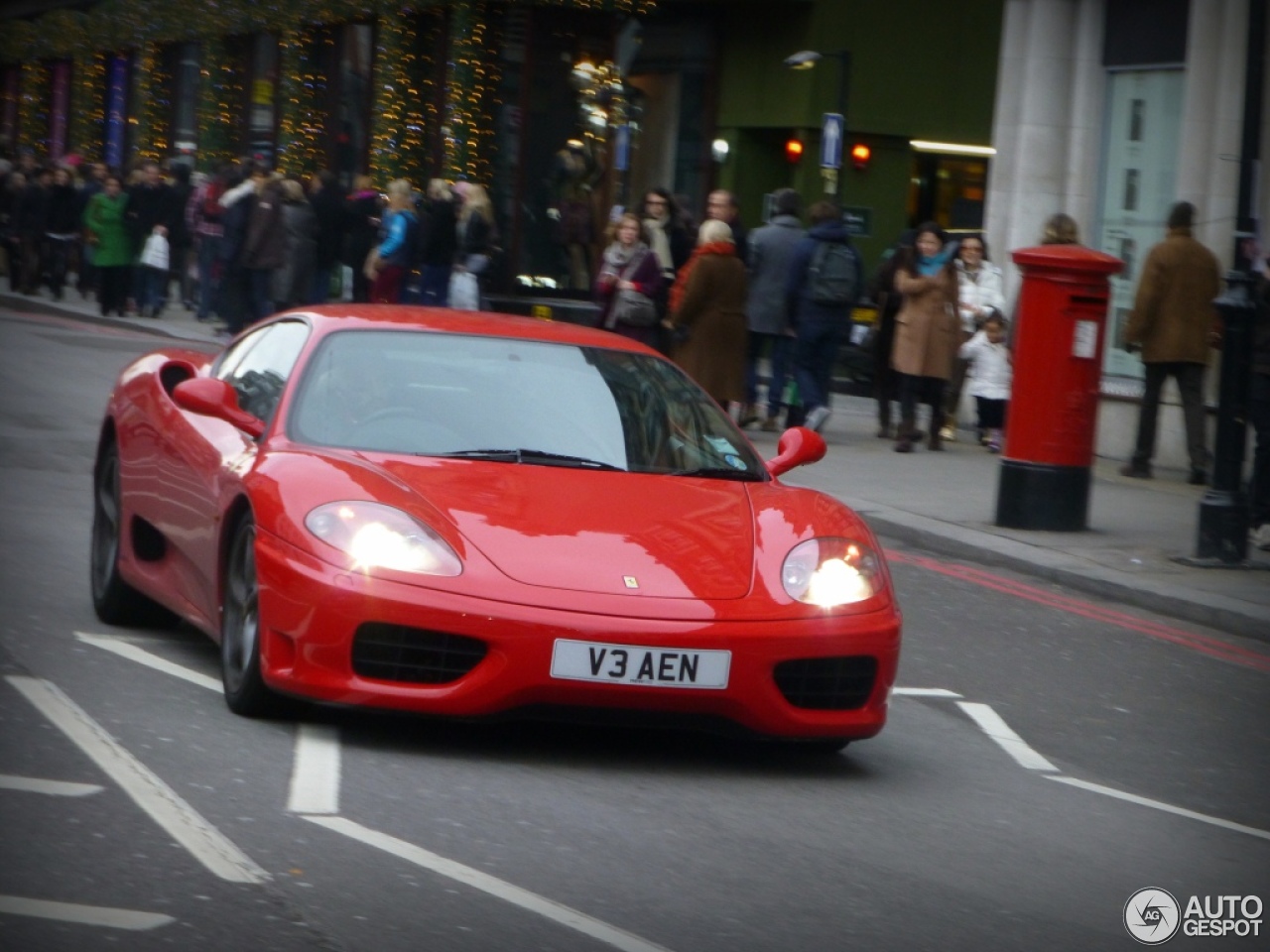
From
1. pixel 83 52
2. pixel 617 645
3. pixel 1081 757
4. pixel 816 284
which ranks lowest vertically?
pixel 1081 757

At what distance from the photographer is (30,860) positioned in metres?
4.78

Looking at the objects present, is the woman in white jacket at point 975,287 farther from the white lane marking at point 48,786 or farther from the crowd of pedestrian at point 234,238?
the white lane marking at point 48,786

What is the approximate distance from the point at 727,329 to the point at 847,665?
10605 millimetres

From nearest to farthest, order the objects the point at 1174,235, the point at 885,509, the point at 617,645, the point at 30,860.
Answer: the point at 30,860
the point at 617,645
the point at 885,509
the point at 1174,235

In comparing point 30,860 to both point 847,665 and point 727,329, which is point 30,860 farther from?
point 727,329

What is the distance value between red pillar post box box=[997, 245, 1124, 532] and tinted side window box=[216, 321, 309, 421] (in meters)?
6.22

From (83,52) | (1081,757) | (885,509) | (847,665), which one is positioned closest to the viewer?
(847,665)

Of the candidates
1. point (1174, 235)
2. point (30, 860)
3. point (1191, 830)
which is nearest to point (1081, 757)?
point (1191, 830)

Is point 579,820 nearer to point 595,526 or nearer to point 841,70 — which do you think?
point 595,526

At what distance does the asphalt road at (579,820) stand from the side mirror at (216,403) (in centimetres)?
83

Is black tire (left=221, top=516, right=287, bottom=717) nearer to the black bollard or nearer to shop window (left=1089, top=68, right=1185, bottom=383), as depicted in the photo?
the black bollard

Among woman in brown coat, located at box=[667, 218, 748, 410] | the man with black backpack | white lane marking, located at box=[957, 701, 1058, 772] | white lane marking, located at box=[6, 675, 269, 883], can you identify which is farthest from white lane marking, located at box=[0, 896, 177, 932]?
the man with black backpack

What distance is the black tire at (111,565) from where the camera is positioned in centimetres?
797

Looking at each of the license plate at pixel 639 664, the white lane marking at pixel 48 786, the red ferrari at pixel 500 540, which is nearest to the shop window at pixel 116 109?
the red ferrari at pixel 500 540
